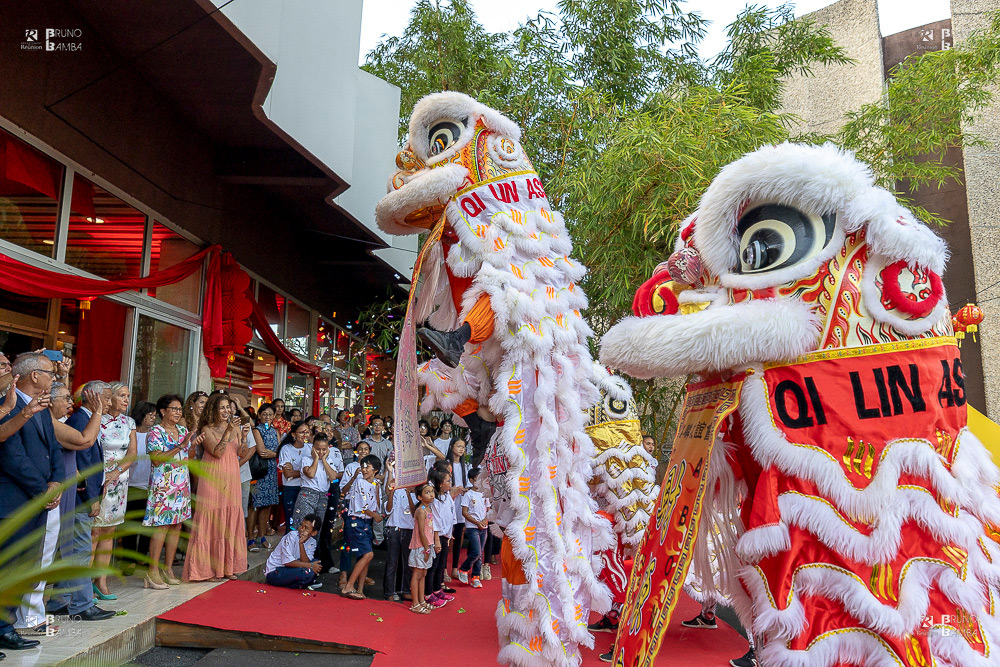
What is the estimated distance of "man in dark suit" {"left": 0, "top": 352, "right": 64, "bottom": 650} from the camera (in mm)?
3123

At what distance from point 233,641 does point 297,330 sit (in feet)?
20.8

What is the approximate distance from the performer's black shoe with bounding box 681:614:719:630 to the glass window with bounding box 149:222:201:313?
4976 mm

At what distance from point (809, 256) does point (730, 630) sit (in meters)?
3.80

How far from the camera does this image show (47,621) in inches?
134

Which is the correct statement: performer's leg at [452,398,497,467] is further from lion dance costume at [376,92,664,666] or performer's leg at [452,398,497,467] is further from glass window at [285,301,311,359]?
glass window at [285,301,311,359]

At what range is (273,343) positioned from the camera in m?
8.23

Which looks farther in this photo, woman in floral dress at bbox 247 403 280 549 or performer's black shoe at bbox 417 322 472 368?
woman in floral dress at bbox 247 403 280 549

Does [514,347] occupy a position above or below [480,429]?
above

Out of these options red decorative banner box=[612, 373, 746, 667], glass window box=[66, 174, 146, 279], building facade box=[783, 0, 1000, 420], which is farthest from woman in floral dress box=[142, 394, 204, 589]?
building facade box=[783, 0, 1000, 420]

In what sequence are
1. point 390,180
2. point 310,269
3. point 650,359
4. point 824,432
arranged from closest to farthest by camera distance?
point 824,432, point 650,359, point 390,180, point 310,269

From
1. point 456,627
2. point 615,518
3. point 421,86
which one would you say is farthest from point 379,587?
point 421,86

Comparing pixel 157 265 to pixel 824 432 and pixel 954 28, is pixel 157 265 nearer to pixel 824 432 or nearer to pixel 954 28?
pixel 824 432

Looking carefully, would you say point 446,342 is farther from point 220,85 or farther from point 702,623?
point 220,85

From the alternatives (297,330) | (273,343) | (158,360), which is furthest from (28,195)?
(297,330)
